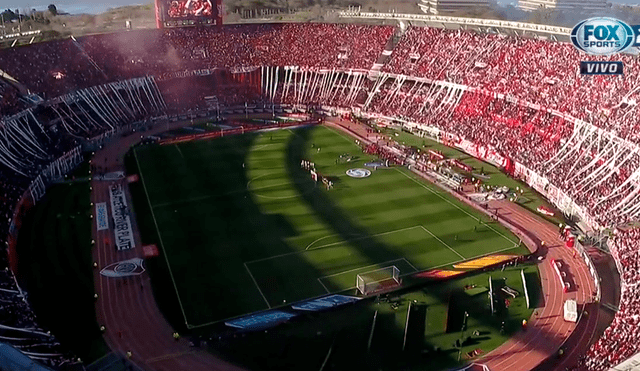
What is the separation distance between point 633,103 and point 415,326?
31198mm

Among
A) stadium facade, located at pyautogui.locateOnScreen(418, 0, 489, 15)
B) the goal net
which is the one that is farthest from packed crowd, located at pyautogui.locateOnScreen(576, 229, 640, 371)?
stadium facade, located at pyautogui.locateOnScreen(418, 0, 489, 15)

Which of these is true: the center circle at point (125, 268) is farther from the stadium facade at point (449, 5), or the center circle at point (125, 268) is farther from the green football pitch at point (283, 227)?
the stadium facade at point (449, 5)

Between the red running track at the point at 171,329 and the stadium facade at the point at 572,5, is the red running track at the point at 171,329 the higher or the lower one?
the lower one

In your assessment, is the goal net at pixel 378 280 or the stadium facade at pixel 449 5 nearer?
the goal net at pixel 378 280

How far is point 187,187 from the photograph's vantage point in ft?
166

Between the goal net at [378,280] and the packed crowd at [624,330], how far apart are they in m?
11.6

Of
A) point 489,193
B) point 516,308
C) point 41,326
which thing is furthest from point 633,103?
point 41,326

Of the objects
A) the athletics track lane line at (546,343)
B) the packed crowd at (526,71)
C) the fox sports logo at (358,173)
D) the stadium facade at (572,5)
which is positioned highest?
the stadium facade at (572,5)

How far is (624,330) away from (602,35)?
2842 cm

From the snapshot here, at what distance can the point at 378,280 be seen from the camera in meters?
35.3

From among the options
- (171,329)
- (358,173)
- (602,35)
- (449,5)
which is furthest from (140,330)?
(449,5)

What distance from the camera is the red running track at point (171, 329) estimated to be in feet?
95.2

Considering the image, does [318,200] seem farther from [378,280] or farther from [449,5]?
[449,5]
